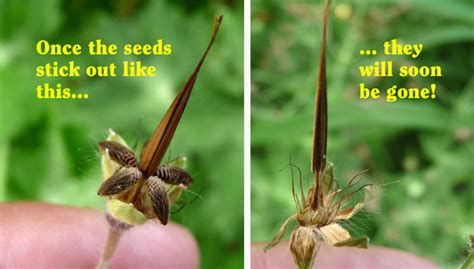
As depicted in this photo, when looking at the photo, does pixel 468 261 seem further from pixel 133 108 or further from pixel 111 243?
pixel 133 108

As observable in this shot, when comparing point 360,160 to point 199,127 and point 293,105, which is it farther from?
point 199,127

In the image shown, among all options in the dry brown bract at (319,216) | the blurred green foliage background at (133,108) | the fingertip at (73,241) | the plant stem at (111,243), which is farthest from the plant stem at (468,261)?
the blurred green foliage background at (133,108)

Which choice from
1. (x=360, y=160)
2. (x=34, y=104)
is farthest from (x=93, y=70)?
(x=360, y=160)

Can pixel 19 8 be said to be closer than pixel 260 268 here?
No

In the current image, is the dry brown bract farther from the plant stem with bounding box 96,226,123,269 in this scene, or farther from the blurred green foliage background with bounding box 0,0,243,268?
the blurred green foliage background with bounding box 0,0,243,268

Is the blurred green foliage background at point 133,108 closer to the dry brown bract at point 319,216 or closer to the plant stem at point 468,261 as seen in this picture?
the dry brown bract at point 319,216

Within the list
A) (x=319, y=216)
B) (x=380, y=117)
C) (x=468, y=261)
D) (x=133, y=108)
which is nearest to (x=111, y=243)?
(x=319, y=216)
